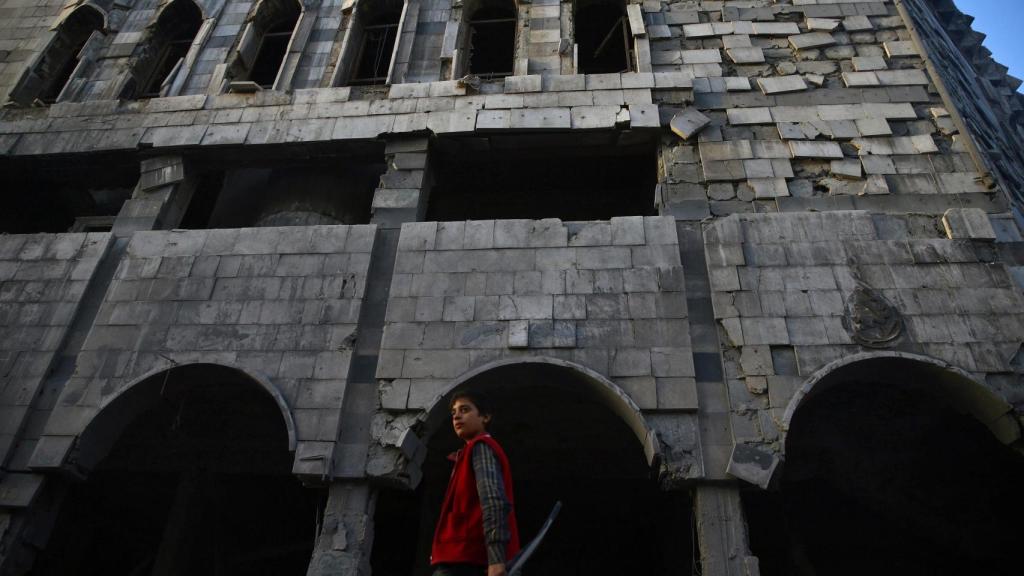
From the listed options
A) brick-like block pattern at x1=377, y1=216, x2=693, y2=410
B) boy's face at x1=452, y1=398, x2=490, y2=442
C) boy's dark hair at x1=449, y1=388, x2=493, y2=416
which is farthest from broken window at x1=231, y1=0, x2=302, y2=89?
boy's face at x1=452, y1=398, x2=490, y2=442

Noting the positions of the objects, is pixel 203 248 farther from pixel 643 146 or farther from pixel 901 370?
pixel 901 370

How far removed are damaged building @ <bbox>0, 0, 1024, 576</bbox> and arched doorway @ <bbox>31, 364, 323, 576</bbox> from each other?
0.06m

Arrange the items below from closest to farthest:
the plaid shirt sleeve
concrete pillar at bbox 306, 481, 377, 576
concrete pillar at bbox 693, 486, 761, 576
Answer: the plaid shirt sleeve < concrete pillar at bbox 693, 486, 761, 576 < concrete pillar at bbox 306, 481, 377, 576

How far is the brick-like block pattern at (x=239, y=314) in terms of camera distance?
768cm

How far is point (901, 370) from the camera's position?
7.27m

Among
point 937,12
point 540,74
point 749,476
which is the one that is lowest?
point 749,476

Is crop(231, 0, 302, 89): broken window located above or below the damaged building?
above

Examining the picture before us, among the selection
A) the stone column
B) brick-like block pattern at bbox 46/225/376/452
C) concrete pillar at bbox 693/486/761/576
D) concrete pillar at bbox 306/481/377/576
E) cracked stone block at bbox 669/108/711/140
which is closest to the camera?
concrete pillar at bbox 693/486/761/576

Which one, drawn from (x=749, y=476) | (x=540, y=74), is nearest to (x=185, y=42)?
(x=540, y=74)

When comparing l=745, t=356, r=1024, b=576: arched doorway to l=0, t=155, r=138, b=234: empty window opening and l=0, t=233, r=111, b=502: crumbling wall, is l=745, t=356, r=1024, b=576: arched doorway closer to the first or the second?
l=0, t=233, r=111, b=502: crumbling wall

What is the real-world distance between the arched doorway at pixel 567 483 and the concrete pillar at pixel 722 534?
68cm

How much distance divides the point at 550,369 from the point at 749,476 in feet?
8.13

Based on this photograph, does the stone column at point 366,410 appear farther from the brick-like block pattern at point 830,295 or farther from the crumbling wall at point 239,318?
the brick-like block pattern at point 830,295

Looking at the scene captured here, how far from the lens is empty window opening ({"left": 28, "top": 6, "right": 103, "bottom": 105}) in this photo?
12.1 meters
